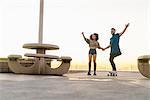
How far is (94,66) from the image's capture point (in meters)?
5.44

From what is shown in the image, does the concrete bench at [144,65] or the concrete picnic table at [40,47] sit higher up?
the concrete picnic table at [40,47]

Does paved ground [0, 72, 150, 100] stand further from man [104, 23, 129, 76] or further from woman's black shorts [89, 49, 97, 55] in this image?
woman's black shorts [89, 49, 97, 55]

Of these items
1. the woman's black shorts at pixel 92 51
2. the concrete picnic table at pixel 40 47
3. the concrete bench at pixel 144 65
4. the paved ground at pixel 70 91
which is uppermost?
the concrete picnic table at pixel 40 47

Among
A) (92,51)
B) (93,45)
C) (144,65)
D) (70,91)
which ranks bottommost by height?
(70,91)

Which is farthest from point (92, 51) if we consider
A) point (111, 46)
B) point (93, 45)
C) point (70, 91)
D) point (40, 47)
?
point (70, 91)

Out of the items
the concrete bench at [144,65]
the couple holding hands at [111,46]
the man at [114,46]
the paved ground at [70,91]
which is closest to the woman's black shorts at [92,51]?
the couple holding hands at [111,46]

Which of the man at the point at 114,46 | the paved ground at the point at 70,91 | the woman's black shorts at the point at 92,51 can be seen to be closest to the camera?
the paved ground at the point at 70,91

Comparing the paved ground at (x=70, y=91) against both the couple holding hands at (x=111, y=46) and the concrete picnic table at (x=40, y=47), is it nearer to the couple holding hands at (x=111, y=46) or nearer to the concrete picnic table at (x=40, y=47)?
the couple holding hands at (x=111, y=46)

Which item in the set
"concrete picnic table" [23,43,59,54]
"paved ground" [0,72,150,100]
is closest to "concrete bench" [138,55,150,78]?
"concrete picnic table" [23,43,59,54]

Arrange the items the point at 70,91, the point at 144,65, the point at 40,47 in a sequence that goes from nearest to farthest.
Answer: the point at 70,91
the point at 144,65
the point at 40,47

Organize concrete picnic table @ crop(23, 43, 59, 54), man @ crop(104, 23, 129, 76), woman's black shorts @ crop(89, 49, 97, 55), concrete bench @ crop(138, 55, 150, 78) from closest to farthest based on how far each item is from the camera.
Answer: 1. concrete bench @ crop(138, 55, 150, 78)
2. man @ crop(104, 23, 129, 76)
3. woman's black shorts @ crop(89, 49, 97, 55)
4. concrete picnic table @ crop(23, 43, 59, 54)

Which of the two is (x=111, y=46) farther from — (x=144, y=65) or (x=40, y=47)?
(x=40, y=47)

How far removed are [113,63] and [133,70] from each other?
2.46 m

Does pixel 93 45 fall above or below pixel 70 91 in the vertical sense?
above
